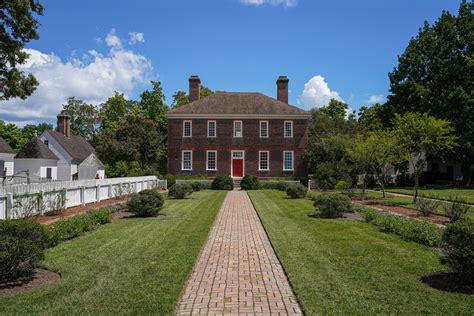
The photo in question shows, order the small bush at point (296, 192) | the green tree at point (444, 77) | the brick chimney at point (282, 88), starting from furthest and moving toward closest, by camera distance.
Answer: the brick chimney at point (282, 88)
the green tree at point (444, 77)
the small bush at point (296, 192)

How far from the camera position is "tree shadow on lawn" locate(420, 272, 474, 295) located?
648 centimetres

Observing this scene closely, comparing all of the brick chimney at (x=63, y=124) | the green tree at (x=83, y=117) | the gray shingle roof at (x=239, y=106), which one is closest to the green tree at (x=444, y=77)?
the gray shingle roof at (x=239, y=106)

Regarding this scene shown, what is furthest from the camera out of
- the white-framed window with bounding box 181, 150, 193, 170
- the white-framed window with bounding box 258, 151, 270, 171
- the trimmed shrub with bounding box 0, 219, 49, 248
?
the white-framed window with bounding box 181, 150, 193, 170

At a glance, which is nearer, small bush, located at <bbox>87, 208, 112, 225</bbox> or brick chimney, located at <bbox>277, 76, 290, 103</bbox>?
small bush, located at <bbox>87, 208, 112, 225</bbox>

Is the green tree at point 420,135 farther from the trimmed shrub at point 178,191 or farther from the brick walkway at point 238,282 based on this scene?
the brick walkway at point 238,282

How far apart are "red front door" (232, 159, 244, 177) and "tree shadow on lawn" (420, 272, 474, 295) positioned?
33589 mm

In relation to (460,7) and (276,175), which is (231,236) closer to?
(276,175)

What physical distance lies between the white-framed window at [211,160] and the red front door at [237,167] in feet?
6.15

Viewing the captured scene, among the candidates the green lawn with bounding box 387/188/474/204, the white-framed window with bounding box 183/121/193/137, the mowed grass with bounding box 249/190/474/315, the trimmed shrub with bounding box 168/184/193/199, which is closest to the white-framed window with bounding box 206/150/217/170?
the white-framed window with bounding box 183/121/193/137

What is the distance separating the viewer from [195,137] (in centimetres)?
4091

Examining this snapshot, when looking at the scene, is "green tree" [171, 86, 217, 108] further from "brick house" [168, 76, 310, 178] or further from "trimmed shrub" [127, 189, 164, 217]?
"trimmed shrub" [127, 189, 164, 217]

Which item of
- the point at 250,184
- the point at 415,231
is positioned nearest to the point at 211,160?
the point at 250,184

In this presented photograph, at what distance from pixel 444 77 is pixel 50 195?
118 ft

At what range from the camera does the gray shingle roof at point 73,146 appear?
45.8 m
